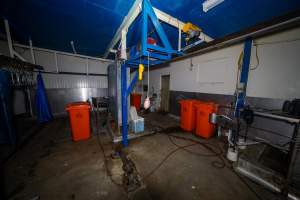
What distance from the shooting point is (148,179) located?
6.39ft

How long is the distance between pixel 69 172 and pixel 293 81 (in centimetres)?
509

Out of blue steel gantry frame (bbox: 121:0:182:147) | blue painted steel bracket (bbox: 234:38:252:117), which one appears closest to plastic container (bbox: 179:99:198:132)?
blue painted steel bracket (bbox: 234:38:252:117)

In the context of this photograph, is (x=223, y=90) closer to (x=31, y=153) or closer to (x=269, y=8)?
(x=269, y=8)

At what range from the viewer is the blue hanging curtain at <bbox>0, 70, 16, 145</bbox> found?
99.7 inches

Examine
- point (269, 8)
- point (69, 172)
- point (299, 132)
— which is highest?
point (269, 8)

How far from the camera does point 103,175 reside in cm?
202

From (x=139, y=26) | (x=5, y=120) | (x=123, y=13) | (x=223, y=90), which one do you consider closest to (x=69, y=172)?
(x=5, y=120)

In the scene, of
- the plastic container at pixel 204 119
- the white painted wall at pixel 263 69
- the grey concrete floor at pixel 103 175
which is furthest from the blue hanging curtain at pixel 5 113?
the white painted wall at pixel 263 69

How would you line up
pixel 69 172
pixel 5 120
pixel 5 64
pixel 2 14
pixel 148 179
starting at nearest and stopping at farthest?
pixel 148 179
pixel 69 172
pixel 5 120
pixel 2 14
pixel 5 64

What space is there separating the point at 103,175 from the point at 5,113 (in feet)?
A: 9.28

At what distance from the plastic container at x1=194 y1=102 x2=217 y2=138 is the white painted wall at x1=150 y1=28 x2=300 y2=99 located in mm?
904

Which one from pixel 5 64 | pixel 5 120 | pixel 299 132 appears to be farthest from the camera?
pixel 5 64

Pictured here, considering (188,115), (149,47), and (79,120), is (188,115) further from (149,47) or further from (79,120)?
(79,120)

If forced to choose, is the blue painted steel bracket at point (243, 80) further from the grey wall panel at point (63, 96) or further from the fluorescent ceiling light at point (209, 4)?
Result: the grey wall panel at point (63, 96)
